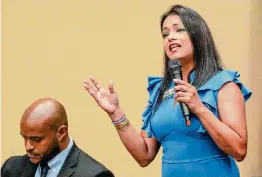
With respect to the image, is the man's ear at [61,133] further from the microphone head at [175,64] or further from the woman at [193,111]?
the microphone head at [175,64]

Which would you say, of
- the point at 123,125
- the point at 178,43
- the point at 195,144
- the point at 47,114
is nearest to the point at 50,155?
the point at 47,114

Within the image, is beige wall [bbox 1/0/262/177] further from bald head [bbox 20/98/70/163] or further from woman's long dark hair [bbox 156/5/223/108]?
bald head [bbox 20/98/70/163]

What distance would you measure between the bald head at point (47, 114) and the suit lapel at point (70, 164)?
121 millimetres

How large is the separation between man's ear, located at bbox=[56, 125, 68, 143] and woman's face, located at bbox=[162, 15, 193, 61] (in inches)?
19.7

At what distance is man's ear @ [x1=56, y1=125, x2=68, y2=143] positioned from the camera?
1.91 meters

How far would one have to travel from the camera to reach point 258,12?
274 centimetres

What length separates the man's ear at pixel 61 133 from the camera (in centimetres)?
191

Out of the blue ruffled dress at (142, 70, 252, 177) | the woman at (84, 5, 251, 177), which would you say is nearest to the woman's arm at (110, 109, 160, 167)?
the woman at (84, 5, 251, 177)

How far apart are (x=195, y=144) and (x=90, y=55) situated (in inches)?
54.5

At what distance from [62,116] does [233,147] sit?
66 centimetres

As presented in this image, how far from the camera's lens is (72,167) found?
6.16ft

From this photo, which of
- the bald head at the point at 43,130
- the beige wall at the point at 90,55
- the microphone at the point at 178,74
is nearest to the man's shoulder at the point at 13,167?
the bald head at the point at 43,130

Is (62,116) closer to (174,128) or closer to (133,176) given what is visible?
(174,128)

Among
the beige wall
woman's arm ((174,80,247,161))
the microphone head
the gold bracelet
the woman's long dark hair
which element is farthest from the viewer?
the beige wall
